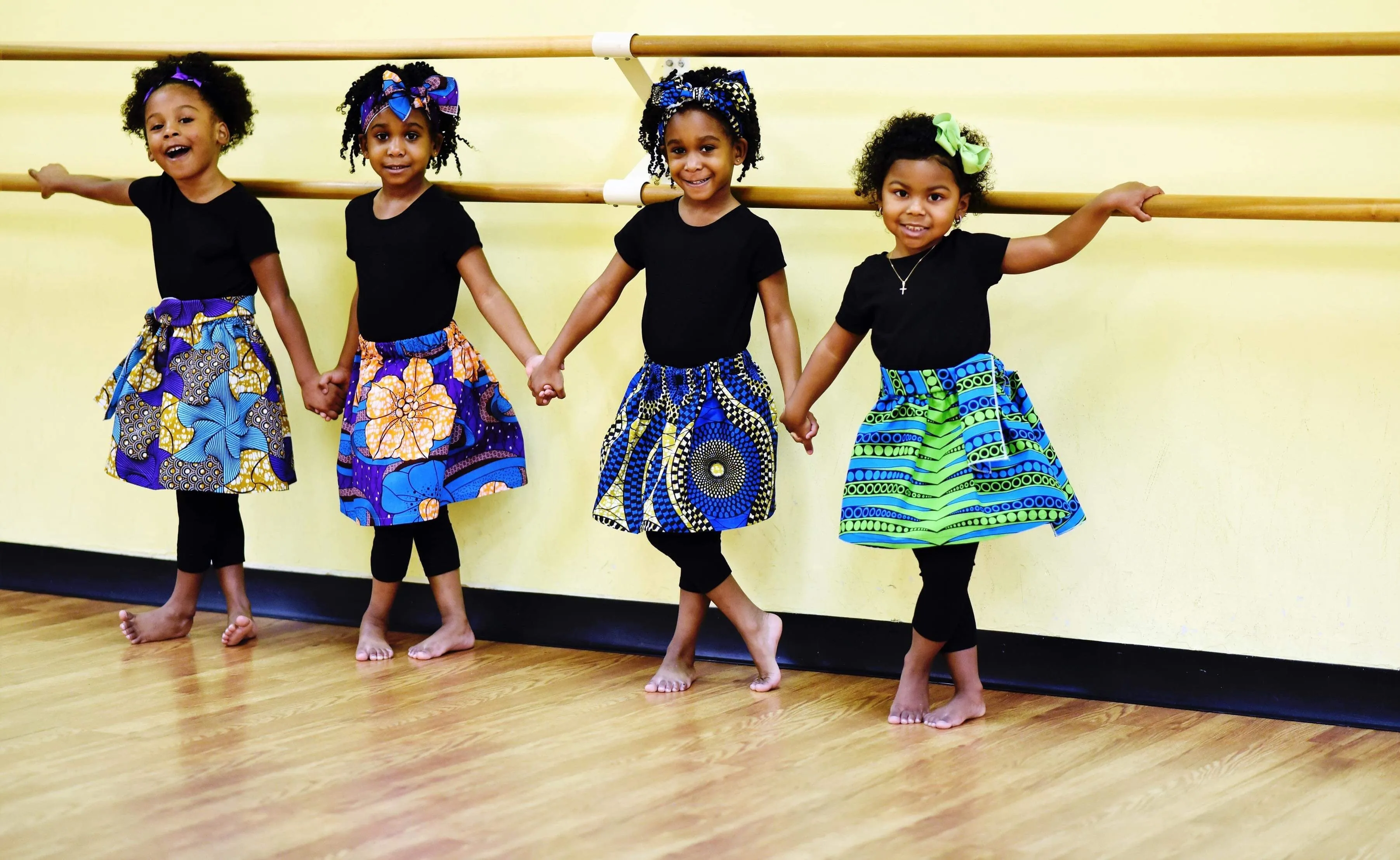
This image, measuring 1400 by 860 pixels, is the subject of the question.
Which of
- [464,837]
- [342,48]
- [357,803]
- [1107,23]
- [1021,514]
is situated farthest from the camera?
[342,48]

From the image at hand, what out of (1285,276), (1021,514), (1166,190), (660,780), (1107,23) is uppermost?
(1107,23)

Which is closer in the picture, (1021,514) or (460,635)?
(1021,514)

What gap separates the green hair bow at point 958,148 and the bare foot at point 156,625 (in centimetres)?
155

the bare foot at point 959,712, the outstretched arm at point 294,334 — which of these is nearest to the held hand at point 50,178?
the outstretched arm at point 294,334

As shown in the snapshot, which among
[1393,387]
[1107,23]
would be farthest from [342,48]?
[1393,387]

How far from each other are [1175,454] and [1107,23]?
0.65 metres

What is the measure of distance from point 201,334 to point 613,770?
1150 mm

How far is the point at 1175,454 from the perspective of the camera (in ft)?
6.87

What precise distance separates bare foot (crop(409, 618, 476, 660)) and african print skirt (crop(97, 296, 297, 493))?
368 millimetres

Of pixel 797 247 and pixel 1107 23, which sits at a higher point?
pixel 1107 23

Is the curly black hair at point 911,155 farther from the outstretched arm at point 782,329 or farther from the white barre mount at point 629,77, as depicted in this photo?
the white barre mount at point 629,77

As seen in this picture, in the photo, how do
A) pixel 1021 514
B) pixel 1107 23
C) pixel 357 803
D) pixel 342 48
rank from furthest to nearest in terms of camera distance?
1. pixel 342 48
2. pixel 1107 23
3. pixel 1021 514
4. pixel 357 803

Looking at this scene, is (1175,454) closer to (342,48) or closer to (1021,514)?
(1021,514)

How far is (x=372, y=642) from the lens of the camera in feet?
7.79
